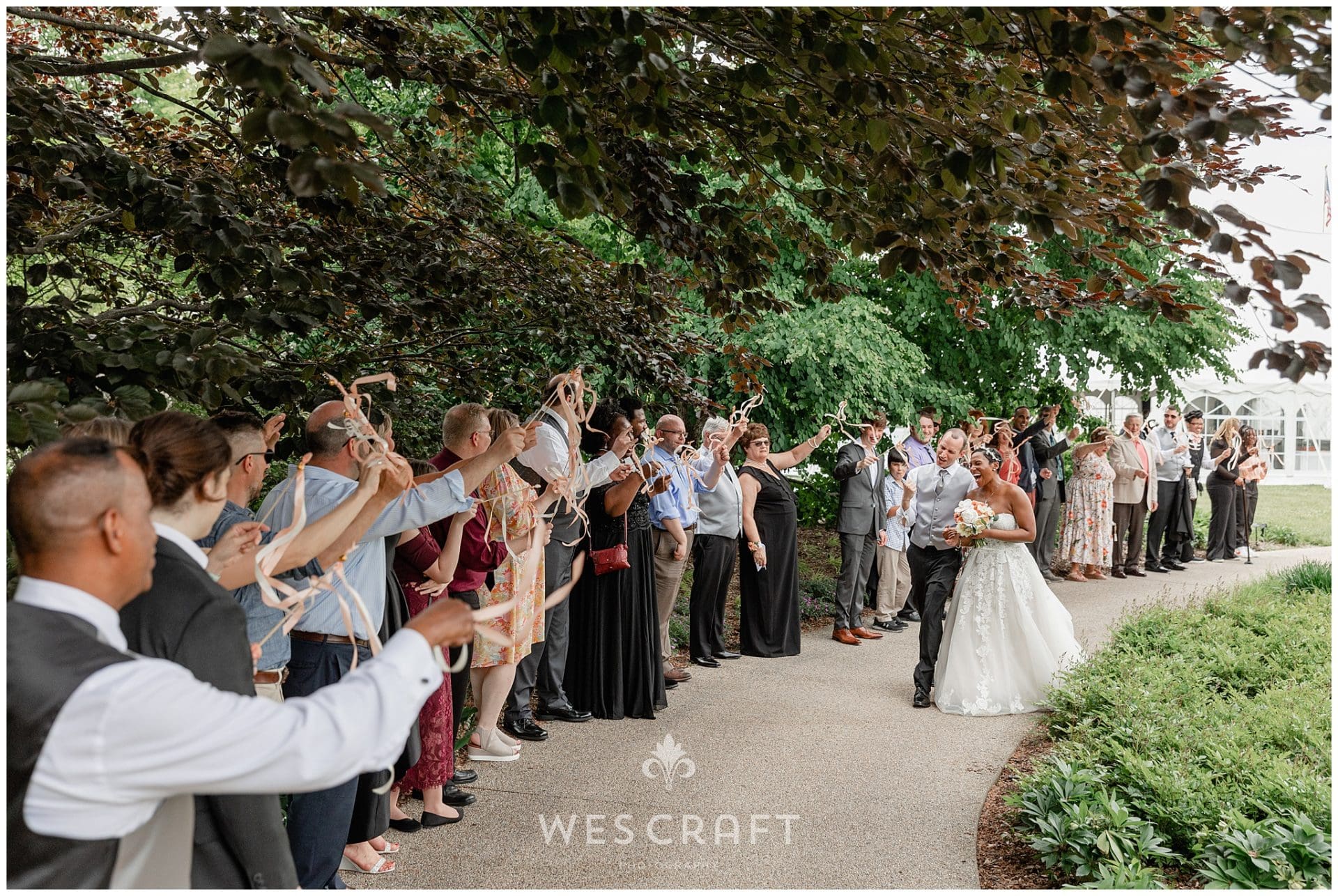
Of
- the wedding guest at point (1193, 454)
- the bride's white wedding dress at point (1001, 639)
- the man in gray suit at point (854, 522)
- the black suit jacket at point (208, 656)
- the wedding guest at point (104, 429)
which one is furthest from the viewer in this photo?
the wedding guest at point (1193, 454)

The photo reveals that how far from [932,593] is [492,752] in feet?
12.2

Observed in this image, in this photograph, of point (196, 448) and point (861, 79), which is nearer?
point (196, 448)

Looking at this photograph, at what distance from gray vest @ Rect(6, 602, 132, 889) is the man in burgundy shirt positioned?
3.21 meters

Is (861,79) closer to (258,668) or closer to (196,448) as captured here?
(196,448)

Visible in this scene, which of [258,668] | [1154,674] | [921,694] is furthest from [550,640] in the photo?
[1154,674]

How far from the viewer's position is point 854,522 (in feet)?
33.5

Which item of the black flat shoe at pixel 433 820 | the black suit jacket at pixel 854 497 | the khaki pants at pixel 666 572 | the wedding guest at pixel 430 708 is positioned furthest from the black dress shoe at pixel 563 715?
the black suit jacket at pixel 854 497

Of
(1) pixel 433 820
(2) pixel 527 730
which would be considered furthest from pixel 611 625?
(1) pixel 433 820

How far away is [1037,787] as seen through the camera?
16.5 feet

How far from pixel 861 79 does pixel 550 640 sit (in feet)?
15.3

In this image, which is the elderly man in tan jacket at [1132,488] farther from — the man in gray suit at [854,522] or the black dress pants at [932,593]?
the black dress pants at [932,593]

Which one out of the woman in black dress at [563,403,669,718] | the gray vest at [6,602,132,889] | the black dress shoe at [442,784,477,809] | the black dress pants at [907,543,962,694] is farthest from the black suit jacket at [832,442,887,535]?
the gray vest at [6,602,132,889]

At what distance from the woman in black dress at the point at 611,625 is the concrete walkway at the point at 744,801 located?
0.21 metres

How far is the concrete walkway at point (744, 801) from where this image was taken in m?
4.45
